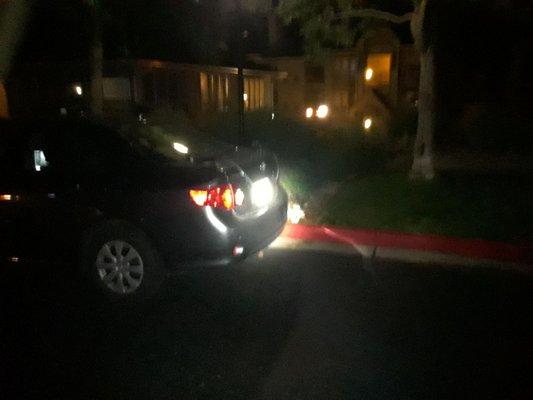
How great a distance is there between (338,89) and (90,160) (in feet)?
68.4

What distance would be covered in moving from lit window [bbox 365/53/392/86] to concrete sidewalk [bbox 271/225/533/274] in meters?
17.8

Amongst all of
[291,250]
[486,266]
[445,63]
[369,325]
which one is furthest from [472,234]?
[445,63]

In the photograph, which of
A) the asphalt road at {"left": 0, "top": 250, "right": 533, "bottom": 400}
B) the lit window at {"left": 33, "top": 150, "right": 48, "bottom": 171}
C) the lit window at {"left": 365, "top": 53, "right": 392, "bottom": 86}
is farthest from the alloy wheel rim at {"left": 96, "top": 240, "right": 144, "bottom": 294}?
the lit window at {"left": 365, "top": 53, "right": 392, "bottom": 86}

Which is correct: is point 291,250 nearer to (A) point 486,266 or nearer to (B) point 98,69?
(A) point 486,266

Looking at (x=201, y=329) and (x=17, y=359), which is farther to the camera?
(x=201, y=329)

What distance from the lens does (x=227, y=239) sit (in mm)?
5305

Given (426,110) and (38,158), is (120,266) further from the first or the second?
(426,110)

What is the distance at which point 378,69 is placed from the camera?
25203 mm

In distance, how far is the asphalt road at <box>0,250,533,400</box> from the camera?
4.11 meters

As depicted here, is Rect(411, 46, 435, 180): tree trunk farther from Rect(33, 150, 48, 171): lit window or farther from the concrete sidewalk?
Rect(33, 150, 48, 171): lit window

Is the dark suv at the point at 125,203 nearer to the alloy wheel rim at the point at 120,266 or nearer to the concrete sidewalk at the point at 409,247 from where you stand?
the alloy wheel rim at the point at 120,266

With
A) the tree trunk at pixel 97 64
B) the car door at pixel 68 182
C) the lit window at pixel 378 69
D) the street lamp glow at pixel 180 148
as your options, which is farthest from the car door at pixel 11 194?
the lit window at pixel 378 69

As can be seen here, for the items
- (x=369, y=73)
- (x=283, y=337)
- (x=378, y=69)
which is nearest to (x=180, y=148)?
(x=283, y=337)

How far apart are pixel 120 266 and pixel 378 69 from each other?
21.4 meters
